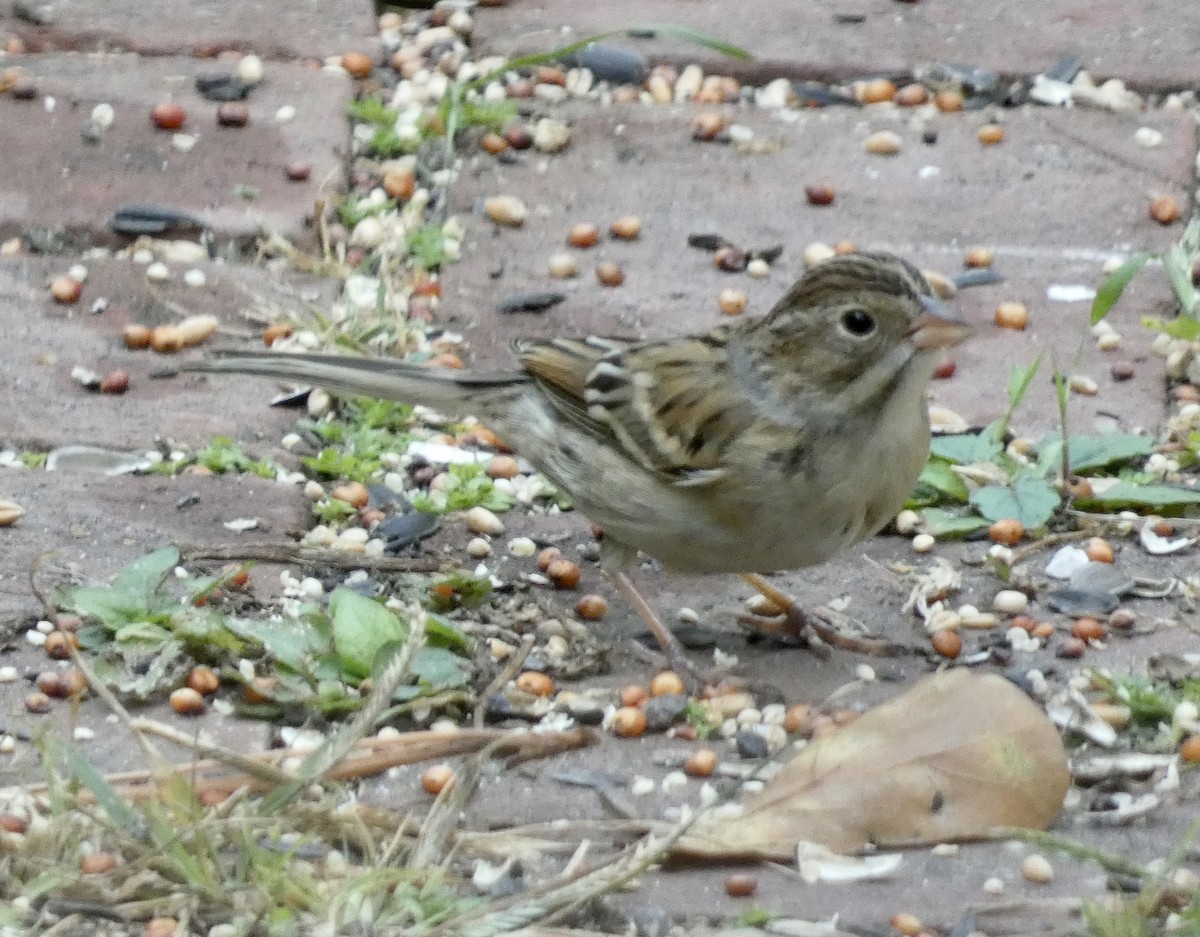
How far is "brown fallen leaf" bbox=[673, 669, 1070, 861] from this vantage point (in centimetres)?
277

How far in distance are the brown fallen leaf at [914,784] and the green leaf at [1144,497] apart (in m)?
0.88

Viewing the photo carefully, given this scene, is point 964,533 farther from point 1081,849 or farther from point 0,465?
point 0,465

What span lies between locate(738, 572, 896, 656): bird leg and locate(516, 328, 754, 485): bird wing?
26cm

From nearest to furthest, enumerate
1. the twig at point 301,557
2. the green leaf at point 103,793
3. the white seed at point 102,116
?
the green leaf at point 103,793 → the twig at point 301,557 → the white seed at point 102,116

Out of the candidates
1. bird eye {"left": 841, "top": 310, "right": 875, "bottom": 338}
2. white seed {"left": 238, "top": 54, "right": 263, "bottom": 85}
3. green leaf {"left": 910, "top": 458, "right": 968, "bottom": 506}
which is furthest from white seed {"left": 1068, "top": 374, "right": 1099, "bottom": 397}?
white seed {"left": 238, "top": 54, "right": 263, "bottom": 85}

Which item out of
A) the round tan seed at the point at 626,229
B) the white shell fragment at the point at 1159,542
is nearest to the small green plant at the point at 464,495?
the round tan seed at the point at 626,229

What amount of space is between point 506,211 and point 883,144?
81cm

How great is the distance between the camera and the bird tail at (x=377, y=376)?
3.65 m

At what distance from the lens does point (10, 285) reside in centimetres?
411

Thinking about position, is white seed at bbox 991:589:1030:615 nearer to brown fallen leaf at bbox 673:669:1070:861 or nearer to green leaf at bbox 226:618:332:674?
brown fallen leaf at bbox 673:669:1070:861

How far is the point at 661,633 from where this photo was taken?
3.51m

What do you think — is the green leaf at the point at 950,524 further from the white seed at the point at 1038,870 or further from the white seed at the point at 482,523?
the white seed at the point at 1038,870

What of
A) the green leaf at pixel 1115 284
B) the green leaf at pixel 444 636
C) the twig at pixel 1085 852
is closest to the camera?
the twig at pixel 1085 852

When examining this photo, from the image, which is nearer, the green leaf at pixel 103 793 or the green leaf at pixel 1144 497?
the green leaf at pixel 103 793
